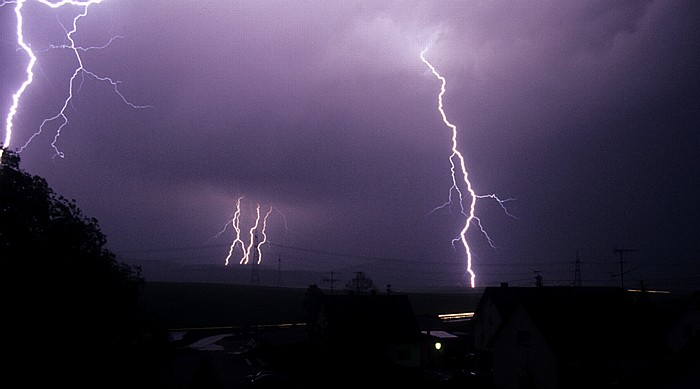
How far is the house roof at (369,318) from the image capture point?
101ft

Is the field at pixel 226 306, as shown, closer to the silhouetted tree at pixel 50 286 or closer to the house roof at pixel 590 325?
the house roof at pixel 590 325

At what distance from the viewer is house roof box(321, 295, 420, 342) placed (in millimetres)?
30656

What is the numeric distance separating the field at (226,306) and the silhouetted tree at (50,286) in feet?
143

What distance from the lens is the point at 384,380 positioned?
74.0 feet

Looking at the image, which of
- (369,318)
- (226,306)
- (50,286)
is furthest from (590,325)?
(226,306)

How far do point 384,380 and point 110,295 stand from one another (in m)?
13.3

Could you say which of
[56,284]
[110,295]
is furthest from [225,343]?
[56,284]

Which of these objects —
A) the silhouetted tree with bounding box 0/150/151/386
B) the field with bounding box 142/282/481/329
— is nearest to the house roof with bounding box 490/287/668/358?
the silhouetted tree with bounding box 0/150/151/386

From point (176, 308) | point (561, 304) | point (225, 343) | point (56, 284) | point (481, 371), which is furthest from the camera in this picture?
point (176, 308)

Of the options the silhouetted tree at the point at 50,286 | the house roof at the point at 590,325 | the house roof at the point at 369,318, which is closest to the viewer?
the silhouetted tree at the point at 50,286

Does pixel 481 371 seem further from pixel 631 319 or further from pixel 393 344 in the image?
pixel 631 319

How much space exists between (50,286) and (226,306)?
68.4 metres

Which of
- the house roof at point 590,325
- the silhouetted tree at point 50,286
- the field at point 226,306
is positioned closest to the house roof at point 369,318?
the house roof at point 590,325

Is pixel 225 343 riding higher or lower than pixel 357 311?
lower
